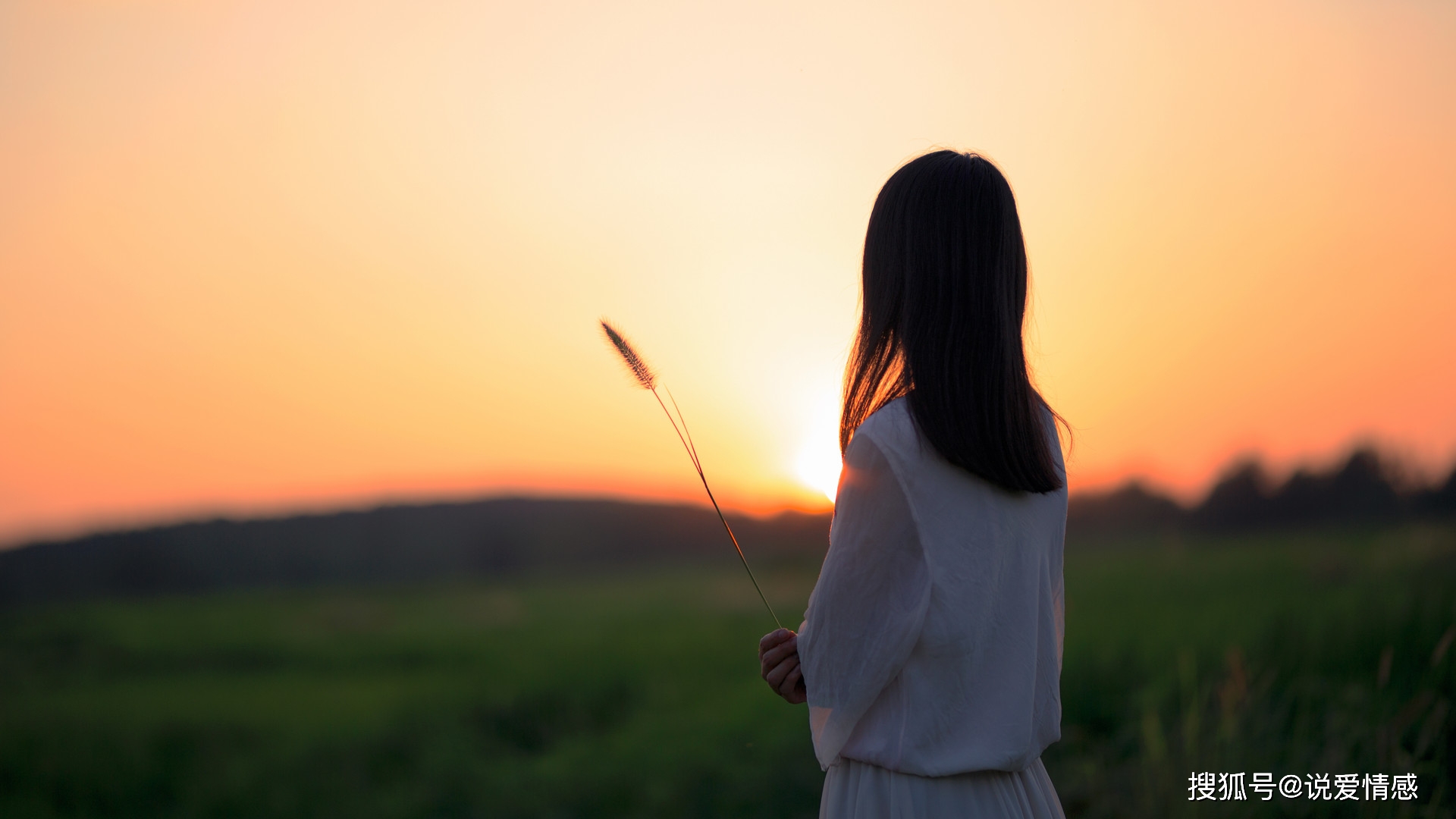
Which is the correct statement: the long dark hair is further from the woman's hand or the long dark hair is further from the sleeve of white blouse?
the woman's hand

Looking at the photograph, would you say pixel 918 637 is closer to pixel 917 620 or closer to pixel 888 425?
pixel 917 620

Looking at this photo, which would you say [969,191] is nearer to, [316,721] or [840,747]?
[840,747]

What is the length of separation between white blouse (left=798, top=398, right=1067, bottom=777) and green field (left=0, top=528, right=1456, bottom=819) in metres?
3.03

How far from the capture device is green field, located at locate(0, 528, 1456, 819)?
4496 mm

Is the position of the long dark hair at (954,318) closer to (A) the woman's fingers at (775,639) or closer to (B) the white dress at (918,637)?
(B) the white dress at (918,637)

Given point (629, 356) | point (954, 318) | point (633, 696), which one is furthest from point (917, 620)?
point (633, 696)

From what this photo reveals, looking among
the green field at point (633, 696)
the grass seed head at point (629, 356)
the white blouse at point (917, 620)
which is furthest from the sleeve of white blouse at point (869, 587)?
the green field at point (633, 696)

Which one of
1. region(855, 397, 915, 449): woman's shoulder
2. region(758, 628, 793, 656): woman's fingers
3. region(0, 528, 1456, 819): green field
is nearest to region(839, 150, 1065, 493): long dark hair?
region(855, 397, 915, 449): woman's shoulder

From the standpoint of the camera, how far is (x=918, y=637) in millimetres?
1402

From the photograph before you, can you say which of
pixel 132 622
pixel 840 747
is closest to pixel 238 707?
pixel 132 622

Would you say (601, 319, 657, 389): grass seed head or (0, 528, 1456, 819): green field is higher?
(601, 319, 657, 389): grass seed head

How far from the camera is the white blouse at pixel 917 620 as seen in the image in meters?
1.40

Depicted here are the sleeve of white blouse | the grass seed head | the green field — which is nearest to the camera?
the sleeve of white blouse

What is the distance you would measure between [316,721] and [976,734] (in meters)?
12.1
